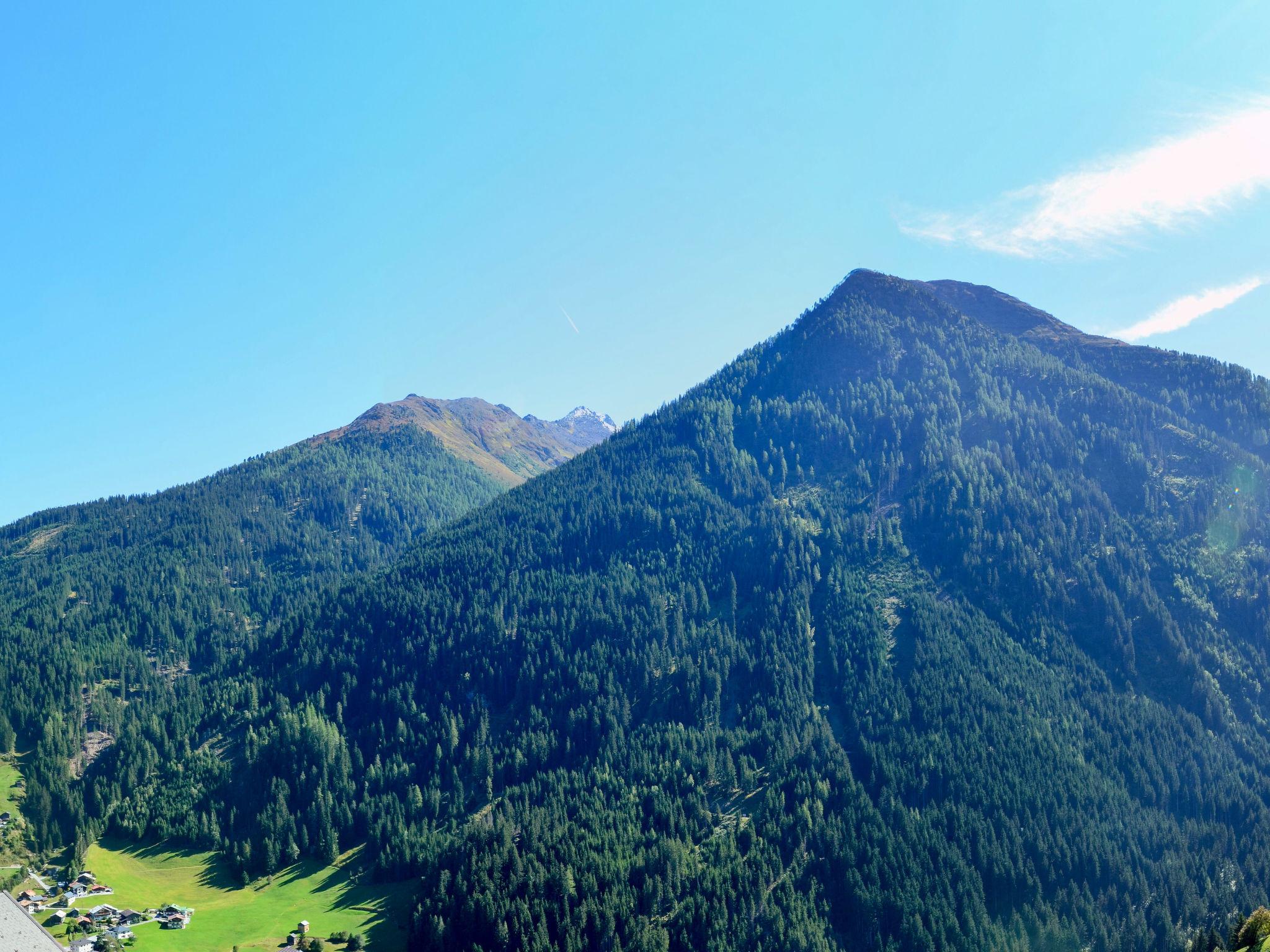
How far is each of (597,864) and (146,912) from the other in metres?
82.0

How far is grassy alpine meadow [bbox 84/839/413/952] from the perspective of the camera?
159 metres

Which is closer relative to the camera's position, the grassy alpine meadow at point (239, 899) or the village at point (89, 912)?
the village at point (89, 912)

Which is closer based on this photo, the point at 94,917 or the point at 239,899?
the point at 94,917

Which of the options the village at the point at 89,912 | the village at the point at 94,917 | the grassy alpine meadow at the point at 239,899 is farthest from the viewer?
the grassy alpine meadow at the point at 239,899

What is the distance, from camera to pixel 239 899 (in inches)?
7047

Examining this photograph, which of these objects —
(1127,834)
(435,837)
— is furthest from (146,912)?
(1127,834)

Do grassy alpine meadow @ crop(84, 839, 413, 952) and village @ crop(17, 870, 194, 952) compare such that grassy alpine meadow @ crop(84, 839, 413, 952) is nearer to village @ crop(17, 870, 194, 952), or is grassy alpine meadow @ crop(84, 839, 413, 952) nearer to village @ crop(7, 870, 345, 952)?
village @ crop(7, 870, 345, 952)

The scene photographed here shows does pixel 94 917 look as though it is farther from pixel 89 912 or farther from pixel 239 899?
pixel 239 899

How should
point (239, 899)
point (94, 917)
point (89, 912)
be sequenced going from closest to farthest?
point (94, 917) → point (89, 912) → point (239, 899)

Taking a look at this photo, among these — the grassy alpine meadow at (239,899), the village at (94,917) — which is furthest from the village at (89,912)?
Result: the grassy alpine meadow at (239,899)

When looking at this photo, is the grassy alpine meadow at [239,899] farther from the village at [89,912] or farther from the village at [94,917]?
the village at [89,912]

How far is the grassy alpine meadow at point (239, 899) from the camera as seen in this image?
159 metres

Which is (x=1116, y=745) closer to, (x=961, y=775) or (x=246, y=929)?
(x=961, y=775)

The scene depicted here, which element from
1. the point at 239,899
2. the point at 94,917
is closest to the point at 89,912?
the point at 94,917
